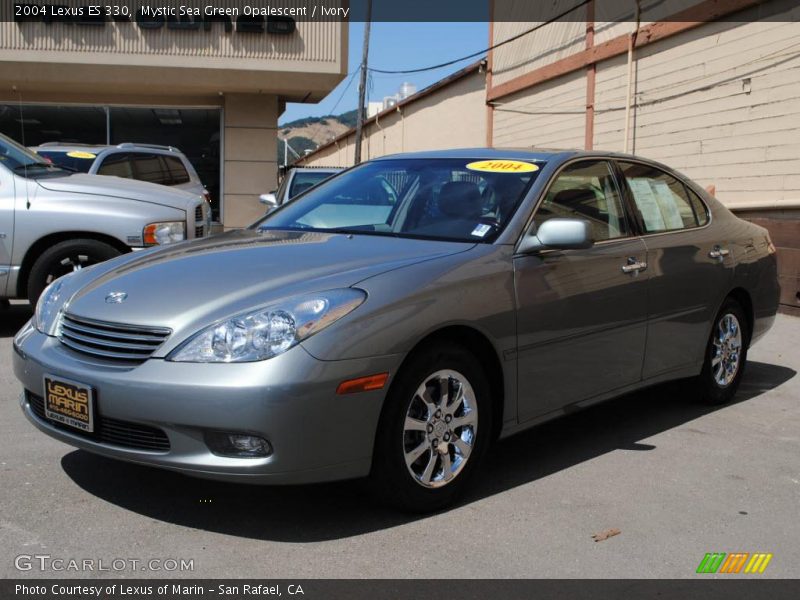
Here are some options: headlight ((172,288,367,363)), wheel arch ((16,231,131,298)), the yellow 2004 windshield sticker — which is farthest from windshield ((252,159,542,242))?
wheel arch ((16,231,131,298))

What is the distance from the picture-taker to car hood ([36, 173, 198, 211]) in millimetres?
7320

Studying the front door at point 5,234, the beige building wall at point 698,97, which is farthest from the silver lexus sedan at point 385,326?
the beige building wall at point 698,97

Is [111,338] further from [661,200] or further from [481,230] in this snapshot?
[661,200]

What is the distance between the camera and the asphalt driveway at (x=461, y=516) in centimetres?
322

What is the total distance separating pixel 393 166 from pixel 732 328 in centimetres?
247

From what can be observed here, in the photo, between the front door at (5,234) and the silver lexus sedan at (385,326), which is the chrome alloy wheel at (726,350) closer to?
the silver lexus sedan at (385,326)

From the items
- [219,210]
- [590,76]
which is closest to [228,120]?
[219,210]

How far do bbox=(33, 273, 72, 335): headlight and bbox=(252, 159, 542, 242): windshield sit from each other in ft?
3.92

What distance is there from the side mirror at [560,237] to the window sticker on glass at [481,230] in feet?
0.57

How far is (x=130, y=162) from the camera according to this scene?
1184 centimetres

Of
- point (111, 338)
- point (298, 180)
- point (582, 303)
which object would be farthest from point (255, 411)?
point (298, 180)

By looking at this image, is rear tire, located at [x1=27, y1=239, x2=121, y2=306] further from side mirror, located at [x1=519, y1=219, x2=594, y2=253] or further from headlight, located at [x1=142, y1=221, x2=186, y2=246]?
side mirror, located at [x1=519, y1=219, x2=594, y2=253]

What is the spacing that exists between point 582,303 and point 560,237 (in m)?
0.44

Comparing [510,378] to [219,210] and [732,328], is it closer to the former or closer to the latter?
[732,328]
